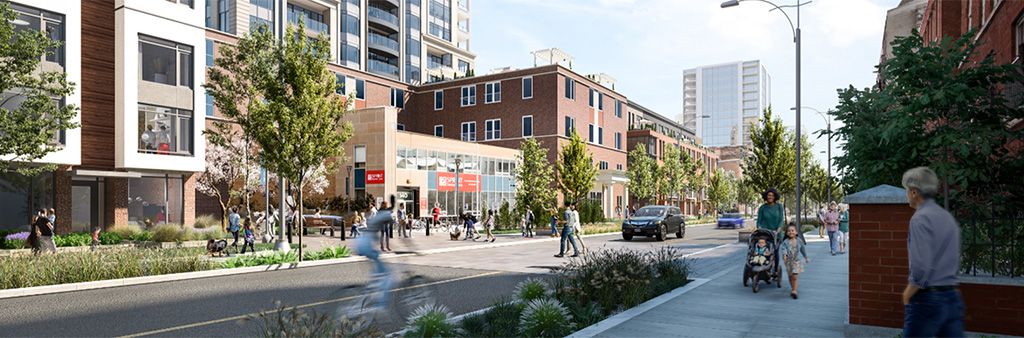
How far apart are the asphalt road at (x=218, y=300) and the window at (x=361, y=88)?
134 feet

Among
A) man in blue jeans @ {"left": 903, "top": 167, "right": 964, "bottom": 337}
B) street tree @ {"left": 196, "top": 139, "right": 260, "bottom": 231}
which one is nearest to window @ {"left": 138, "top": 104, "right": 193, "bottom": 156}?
street tree @ {"left": 196, "top": 139, "right": 260, "bottom": 231}

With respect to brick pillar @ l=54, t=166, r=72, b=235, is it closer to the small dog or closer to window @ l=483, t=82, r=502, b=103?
the small dog

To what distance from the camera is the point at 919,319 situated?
13.1ft

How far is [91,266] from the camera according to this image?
41.3ft

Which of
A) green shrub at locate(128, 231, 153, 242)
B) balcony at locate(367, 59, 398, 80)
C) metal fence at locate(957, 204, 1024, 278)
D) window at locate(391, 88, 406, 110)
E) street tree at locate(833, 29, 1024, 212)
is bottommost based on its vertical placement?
green shrub at locate(128, 231, 153, 242)

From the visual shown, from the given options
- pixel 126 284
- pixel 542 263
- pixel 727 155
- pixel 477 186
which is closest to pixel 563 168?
pixel 477 186

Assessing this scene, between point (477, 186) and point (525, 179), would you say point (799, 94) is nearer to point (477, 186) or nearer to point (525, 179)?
point (525, 179)

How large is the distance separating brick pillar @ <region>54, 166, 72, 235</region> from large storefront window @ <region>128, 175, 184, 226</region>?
2.73 m

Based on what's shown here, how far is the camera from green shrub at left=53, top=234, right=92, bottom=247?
20.8 metres

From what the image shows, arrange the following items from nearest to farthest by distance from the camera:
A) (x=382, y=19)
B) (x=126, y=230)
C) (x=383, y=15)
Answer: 1. (x=126, y=230)
2. (x=382, y=19)
3. (x=383, y=15)

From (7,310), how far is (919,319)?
475 inches

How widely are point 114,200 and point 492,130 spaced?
1417 inches

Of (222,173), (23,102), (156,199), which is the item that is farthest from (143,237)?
(222,173)

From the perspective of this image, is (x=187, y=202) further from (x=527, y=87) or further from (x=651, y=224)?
(x=527, y=87)
